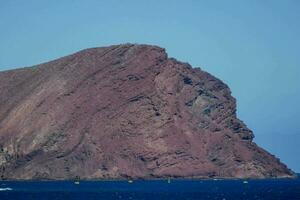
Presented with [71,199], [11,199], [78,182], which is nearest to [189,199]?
[71,199]

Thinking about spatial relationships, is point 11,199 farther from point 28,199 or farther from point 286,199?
point 286,199

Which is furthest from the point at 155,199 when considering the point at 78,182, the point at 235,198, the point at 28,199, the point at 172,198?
the point at 78,182

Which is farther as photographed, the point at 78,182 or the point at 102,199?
the point at 78,182

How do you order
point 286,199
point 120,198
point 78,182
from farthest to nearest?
point 78,182
point 120,198
point 286,199

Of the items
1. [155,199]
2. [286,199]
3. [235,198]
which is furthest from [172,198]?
[286,199]

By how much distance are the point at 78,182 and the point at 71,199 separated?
8013 centimetres

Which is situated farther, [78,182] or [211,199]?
[78,182]

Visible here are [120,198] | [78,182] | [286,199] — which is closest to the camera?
[286,199]

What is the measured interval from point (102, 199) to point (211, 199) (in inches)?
707

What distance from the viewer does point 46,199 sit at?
119 m

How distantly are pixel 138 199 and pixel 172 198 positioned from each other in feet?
20.7

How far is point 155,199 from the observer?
122875 millimetres

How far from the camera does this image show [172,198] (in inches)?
4882

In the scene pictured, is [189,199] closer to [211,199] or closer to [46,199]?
[211,199]
